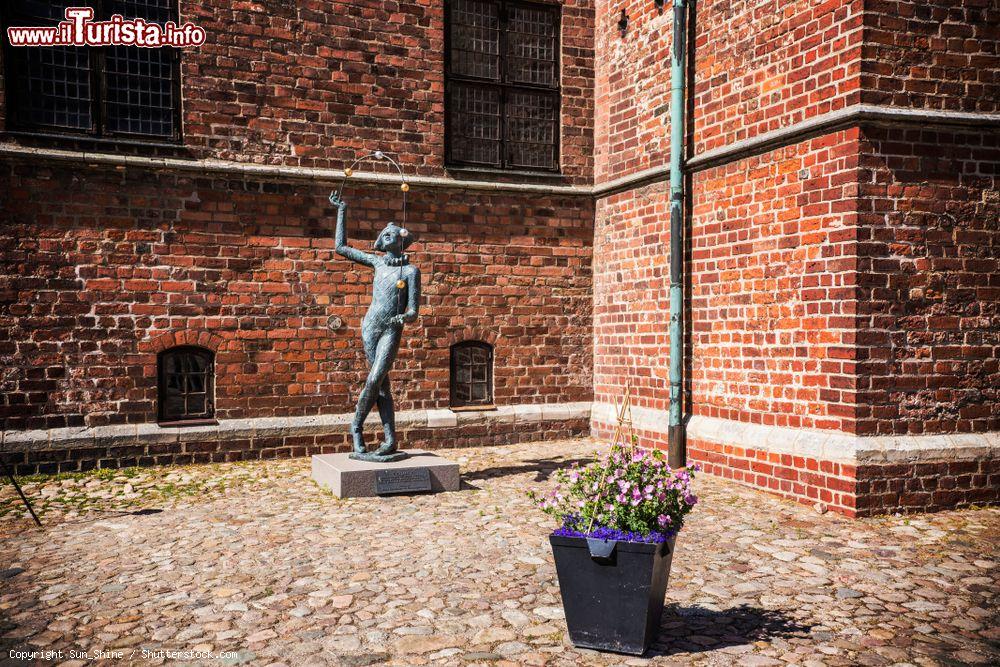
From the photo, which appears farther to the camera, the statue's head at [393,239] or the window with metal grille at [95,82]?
the window with metal grille at [95,82]

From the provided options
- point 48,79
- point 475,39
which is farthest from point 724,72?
point 48,79

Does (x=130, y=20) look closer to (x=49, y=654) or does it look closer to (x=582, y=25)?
(x=582, y=25)

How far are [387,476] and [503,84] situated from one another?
590 centimetres

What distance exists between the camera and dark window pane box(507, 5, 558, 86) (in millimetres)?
10914

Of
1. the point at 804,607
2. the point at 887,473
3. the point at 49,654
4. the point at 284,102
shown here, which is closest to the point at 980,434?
the point at 887,473

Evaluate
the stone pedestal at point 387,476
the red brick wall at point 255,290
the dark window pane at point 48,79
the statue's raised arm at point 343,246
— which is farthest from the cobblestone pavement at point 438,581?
the dark window pane at point 48,79

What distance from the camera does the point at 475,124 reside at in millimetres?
10758

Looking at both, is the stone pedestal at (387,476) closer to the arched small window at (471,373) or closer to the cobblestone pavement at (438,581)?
the cobblestone pavement at (438,581)

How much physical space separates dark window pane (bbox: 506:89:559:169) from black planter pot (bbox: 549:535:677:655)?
7.78 meters

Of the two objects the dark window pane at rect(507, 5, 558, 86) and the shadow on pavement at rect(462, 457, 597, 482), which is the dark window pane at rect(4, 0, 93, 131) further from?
the shadow on pavement at rect(462, 457, 597, 482)

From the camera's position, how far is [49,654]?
3906 mm

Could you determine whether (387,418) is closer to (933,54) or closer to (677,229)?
(677,229)

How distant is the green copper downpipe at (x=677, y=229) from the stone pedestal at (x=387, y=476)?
266 cm

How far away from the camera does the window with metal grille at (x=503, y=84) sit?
10641 mm
